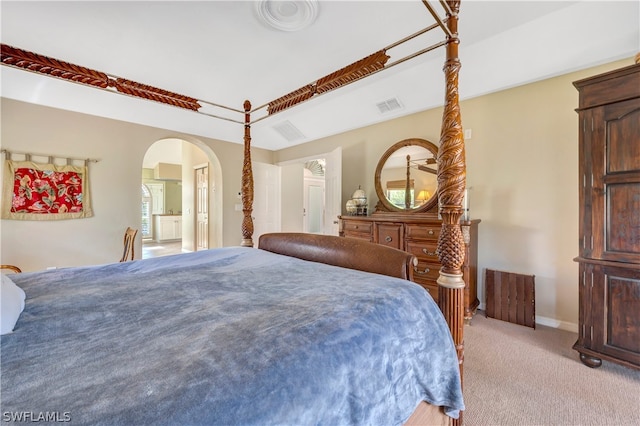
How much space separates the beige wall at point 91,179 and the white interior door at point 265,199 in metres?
1.48

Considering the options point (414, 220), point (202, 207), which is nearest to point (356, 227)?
point (414, 220)

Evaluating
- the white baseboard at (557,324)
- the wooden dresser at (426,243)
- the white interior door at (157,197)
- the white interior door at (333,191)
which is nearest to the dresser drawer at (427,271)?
the wooden dresser at (426,243)

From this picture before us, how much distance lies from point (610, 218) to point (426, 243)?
55.9 inches

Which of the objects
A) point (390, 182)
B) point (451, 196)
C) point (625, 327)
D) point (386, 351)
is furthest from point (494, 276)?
point (386, 351)

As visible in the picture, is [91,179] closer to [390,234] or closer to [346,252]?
[346,252]

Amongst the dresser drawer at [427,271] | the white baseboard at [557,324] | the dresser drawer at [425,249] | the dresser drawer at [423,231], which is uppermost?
the dresser drawer at [423,231]

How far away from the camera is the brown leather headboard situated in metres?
1.38

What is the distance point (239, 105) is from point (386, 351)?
3980 mm

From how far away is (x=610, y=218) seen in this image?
1906mm

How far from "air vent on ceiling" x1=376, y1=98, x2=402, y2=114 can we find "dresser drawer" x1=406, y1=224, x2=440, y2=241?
1730 mm

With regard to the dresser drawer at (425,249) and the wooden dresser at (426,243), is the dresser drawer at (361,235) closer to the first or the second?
the wooden dresser at (426,243)

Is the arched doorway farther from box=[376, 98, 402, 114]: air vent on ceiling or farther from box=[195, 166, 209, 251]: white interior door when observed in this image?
box=[376, 98, 402, 114]: air vent on ceiling

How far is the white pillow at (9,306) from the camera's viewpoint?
75 centimetres

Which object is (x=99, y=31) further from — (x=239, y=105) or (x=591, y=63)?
(x=591, y=63)
